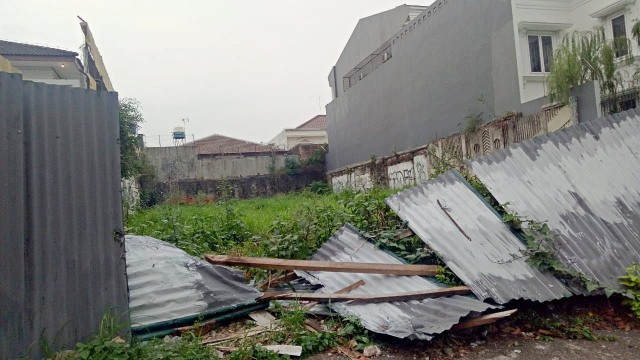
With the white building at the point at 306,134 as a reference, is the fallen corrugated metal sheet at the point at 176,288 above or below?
below

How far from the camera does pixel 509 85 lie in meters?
10.8

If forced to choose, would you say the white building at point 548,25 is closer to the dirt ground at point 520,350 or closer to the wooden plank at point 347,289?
the dirt ground at point 520,350

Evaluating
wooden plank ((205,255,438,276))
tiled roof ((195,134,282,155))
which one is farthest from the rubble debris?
tiled roof ((195,134,282,155))

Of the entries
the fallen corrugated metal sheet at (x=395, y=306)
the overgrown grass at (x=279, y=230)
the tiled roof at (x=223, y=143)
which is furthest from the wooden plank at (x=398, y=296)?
the tiled roof at (x=223, y=143)

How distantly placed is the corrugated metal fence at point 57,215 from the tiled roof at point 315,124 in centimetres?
3028

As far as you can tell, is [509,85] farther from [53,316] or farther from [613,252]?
[53,316]

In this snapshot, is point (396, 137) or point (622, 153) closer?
point (622, 153)

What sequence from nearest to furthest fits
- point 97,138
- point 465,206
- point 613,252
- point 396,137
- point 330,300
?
1. point 97,138
2. point 330,300
3. point 613,252
4. point 465,206
5. point 396,137

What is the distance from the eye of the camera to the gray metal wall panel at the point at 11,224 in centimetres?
223

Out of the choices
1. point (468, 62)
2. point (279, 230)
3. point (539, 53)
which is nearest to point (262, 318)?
point (279, 230)

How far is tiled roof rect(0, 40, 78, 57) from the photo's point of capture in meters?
14.9

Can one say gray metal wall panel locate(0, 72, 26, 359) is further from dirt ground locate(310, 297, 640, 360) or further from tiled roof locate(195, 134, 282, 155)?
tiled roof locate(195, 134, 282, 155)

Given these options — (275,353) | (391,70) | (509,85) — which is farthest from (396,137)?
(275,353)

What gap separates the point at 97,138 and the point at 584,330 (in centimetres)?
382
